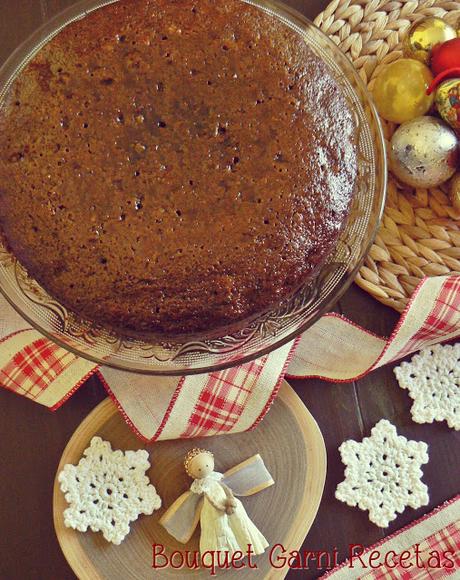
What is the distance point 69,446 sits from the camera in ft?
3.84

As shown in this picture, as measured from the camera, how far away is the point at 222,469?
3.88 feet

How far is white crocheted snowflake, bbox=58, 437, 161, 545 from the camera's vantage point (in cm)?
115

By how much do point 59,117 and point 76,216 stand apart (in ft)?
0.47

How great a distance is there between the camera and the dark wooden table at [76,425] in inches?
45.8

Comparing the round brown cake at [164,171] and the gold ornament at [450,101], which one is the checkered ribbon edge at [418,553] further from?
the gold ornament at [450,101]

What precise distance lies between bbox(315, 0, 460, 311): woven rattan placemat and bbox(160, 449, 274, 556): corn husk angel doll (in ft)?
1.37

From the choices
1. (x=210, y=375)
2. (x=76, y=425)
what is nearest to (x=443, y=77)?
(x=210, y=375)

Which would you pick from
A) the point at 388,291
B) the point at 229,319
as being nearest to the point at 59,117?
the point at 229,319

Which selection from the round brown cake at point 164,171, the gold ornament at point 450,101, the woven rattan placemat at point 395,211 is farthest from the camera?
the woven rattan placemat at point 395,211

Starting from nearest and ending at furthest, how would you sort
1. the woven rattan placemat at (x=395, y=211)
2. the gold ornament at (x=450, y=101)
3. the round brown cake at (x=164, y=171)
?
the round brown cake at (x=164, y=171) → the gold ornament at (x=450, y=101) → the woven rattan placemat at (x=395, y=211)

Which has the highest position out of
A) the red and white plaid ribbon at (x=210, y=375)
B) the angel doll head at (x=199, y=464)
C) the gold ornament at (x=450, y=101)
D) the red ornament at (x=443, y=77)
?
the red ornament at (x=443, y=77)

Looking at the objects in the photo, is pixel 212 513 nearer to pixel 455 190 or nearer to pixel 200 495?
pixel 200 495

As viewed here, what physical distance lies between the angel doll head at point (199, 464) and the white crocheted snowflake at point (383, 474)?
23 cm

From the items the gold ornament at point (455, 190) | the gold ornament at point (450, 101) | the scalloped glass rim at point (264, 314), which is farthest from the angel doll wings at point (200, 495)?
the gold ornament at point (450, 101)
